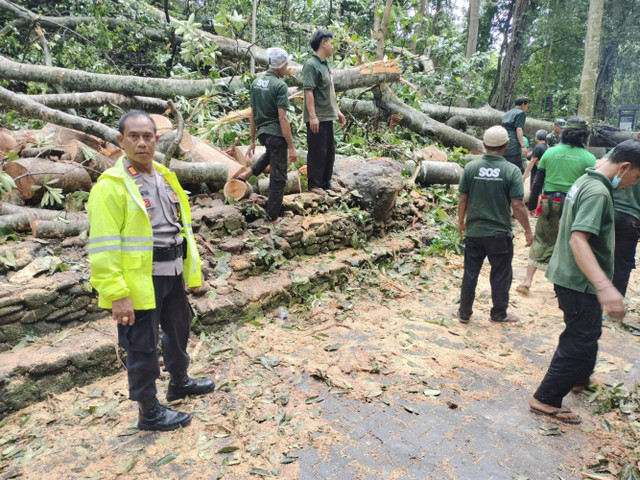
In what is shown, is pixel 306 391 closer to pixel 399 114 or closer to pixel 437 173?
pixel 437 173

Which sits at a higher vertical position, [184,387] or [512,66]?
[512,66]

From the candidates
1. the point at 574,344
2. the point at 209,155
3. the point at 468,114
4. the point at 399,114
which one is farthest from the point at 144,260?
the point at 468,114

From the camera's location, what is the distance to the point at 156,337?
267cm

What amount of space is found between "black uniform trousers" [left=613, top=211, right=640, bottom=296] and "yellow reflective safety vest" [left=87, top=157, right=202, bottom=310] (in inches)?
163

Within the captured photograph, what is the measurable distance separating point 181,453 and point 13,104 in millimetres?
4628

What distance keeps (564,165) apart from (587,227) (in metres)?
2.50

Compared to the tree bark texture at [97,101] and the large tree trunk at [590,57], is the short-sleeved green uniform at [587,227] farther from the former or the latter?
the large tree trunk at [590,57]

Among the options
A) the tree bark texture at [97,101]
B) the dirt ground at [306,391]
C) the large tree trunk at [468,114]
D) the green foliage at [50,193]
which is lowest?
the dirt ground at [306,391]

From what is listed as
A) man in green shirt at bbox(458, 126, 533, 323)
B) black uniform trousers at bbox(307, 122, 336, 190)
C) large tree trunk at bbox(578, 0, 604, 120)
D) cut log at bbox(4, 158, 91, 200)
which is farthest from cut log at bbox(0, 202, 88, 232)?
large tree trunk at bbox(578, 0, 604, 120)

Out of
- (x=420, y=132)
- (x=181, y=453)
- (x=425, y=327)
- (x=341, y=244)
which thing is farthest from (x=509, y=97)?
(x=181, y=453)

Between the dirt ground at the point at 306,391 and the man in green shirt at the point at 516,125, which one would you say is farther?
the man in green shirt at the point at 516,125

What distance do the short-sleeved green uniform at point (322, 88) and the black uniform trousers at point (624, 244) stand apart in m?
3.52

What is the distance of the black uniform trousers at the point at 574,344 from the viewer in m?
2.70

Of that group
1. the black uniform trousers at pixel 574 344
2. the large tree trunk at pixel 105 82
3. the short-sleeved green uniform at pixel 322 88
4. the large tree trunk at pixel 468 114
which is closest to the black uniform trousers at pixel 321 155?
the short-sleeved green uniform at pixel 322 88
